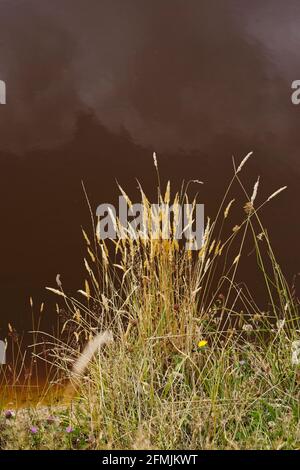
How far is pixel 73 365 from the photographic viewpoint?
12.7 feet

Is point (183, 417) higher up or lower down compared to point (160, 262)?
lower down

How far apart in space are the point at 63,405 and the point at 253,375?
91 centimetres

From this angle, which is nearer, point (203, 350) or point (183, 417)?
point (183, 417)

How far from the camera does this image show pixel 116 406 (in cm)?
351

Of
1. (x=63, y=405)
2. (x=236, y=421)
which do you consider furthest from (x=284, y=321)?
(x=63, y=405)

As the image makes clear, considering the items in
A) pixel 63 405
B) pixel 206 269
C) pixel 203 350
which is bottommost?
pixel 63 405
